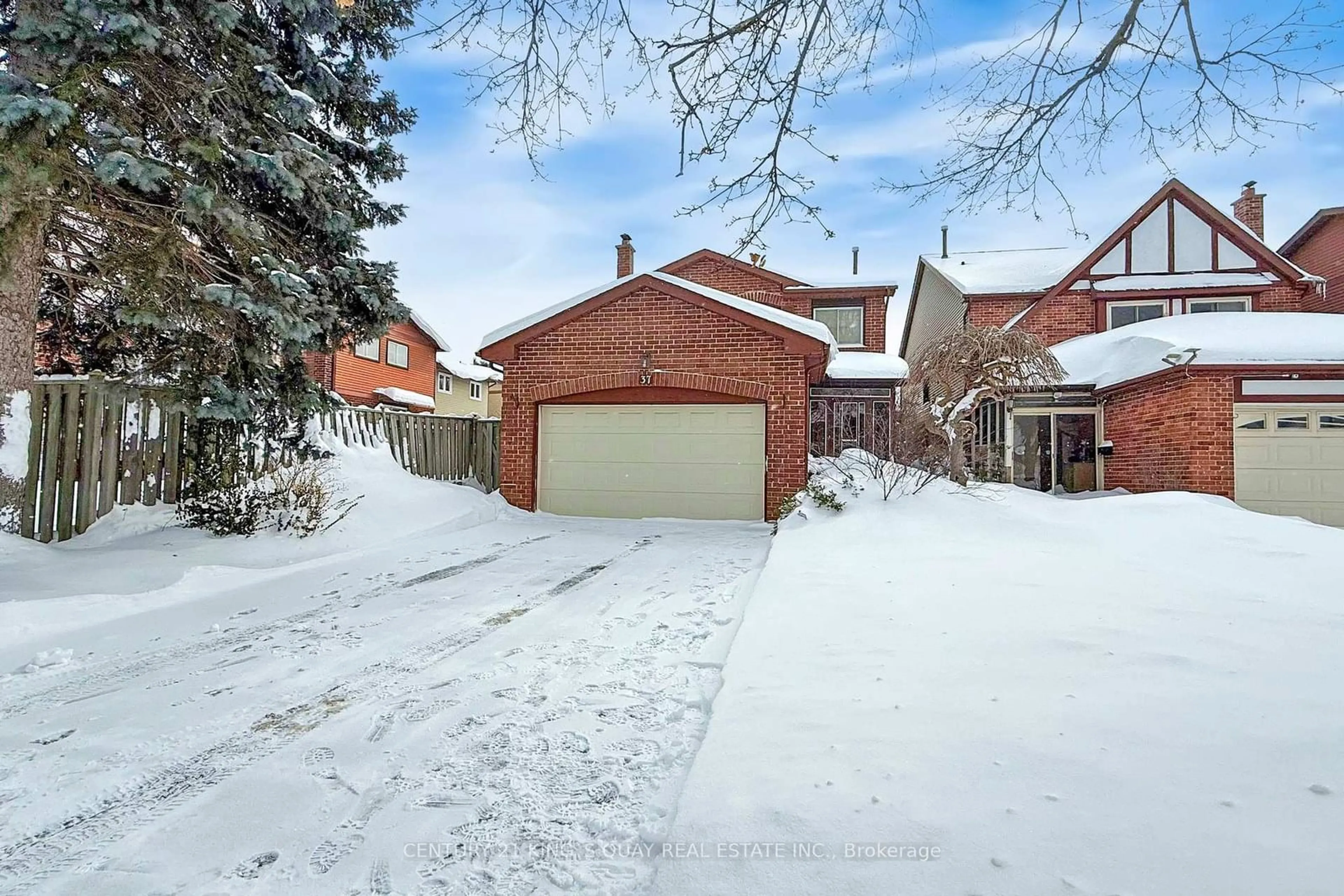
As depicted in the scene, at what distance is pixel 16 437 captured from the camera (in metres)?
5.50

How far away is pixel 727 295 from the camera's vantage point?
386 inches

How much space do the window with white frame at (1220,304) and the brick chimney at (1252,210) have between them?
338 cm

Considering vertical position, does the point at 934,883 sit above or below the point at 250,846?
above

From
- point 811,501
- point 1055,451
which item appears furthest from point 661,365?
point 1055,451

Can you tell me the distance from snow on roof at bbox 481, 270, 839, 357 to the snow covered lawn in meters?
5.59

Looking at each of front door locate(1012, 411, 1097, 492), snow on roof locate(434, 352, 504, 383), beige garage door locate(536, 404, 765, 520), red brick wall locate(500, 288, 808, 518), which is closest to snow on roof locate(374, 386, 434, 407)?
snow on roof locate(434, 352, 504, 383)

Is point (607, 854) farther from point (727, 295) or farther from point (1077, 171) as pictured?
point (727, 295)

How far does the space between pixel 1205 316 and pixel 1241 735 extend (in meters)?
14.1

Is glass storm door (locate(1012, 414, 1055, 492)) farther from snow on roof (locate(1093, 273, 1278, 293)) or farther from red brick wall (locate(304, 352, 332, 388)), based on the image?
red brick wall (locate(304, 352, 332, 388))

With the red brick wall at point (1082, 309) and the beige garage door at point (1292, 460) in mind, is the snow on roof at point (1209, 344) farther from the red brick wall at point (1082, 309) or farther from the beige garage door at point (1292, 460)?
the red brick wall at point (1082, 309)

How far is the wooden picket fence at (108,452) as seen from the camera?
5629 millimetres

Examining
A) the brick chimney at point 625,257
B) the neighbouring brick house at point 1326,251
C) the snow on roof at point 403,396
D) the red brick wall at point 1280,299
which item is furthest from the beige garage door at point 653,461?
the neighbouring brick house at point 1326,251

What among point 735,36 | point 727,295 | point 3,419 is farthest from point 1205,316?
point 3,419

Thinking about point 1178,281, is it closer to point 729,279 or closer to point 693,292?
point 729,279
